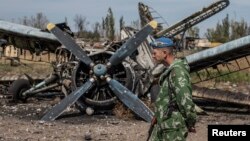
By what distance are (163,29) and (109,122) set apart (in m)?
3.90

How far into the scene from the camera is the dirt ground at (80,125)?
Result: 386 inches

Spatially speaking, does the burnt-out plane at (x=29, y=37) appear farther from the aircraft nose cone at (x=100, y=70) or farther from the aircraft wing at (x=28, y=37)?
the aircraft nose cone at (x=100, y=70)

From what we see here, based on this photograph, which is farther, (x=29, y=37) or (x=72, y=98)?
(x=29, y=37)

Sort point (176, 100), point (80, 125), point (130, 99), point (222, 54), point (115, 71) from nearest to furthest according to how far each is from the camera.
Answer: point (176, 100), point (80, 125), point (130, 99), point (222, 54), point (115, 71)

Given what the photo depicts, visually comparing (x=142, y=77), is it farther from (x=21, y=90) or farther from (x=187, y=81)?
(x=187, y=81)

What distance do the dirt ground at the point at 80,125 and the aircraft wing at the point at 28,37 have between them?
1.83 m

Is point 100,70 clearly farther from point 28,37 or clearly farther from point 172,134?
point 172,134

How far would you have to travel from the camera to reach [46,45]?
52.4 feet

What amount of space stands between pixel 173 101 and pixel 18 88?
10366 millimetres

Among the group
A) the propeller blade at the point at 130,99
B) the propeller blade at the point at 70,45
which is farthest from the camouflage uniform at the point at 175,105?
the propeller blade at the point at 70,45

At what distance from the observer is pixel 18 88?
15.1 meters

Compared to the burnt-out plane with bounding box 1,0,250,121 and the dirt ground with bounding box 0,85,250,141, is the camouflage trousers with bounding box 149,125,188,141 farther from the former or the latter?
the burnt-out plane with bounding box 1,0,250,121

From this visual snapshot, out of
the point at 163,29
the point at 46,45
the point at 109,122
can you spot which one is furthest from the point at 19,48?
the point at 109,122

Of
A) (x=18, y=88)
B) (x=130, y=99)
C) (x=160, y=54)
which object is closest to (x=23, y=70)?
(x=18, y=88)
